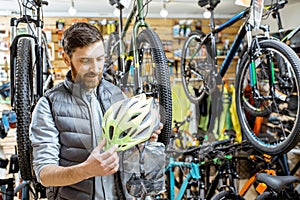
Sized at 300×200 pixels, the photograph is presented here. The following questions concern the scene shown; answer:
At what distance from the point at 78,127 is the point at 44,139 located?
0.40 feet

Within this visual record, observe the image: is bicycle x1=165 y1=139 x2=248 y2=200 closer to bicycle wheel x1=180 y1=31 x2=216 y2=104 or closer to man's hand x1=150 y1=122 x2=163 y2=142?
bicycle wheel x1=180 y1=31 x2=216 y2=104

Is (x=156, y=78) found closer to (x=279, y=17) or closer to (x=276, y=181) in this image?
(x=279, y=17)

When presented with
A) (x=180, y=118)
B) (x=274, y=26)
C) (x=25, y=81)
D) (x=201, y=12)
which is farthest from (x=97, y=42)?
(x=201, y=12)

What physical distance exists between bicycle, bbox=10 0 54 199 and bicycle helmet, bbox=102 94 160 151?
0.58 metres

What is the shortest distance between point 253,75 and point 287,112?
30cm

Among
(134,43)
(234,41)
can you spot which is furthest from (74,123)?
(234,41)

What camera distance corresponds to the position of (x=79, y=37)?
0.87 meters

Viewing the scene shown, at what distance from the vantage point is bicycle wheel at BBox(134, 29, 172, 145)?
0.95 meters

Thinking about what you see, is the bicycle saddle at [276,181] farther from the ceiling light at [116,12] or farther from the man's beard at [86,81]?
the man's beard at [86,81]

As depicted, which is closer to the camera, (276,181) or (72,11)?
(72,11)

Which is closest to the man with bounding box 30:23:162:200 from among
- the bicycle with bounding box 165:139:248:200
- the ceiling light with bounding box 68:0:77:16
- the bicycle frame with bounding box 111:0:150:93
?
the bicycle frame with bounding box 111:0:150:93

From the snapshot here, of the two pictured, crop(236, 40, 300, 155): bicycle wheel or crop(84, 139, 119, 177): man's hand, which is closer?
crop(84, 139, 119, 177): man's hand

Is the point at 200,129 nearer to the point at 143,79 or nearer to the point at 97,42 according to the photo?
the point at 143,79

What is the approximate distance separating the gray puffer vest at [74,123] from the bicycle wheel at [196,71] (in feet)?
1.23
